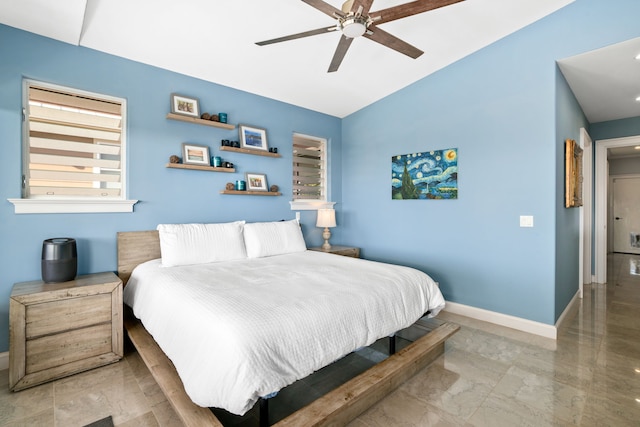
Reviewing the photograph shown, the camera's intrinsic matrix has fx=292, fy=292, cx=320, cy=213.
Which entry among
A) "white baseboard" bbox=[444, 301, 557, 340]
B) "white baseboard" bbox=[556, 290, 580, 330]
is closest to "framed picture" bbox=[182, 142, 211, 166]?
"white baseboard" bbox=[444, 301, 557, 340]

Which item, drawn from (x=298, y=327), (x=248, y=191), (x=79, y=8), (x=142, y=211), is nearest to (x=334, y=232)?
(x=248, y=191)

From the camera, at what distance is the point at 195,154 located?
3.33m

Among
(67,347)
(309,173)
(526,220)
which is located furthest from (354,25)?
(67,347)

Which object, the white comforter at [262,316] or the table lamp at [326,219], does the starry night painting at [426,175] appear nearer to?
the table lamp at [326,219]

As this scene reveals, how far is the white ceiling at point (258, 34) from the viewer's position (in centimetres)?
236

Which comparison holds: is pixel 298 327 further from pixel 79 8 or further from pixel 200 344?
pixel 79 8

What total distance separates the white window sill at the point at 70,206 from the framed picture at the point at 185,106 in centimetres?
109

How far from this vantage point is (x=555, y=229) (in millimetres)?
2848

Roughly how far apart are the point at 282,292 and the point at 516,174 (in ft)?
9.04

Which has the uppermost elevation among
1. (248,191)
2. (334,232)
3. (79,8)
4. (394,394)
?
(79,8)

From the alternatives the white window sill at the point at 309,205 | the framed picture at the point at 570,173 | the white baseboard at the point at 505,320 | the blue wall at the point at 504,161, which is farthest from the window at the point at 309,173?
the framed picture at the point at 570,173

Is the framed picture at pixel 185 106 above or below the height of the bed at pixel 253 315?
above

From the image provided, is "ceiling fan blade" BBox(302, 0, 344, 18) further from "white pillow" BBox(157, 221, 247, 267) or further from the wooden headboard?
the wooden headboard

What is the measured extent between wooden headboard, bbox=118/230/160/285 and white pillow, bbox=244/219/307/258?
3.04ft
